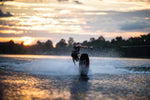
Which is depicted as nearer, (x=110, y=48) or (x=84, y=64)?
(x=84, y=64)

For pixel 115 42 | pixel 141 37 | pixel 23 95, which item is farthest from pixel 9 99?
pixel 115 42

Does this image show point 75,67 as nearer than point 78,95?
No

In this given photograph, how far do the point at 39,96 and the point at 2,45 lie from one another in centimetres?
17587

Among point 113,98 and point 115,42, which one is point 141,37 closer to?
point 115,42

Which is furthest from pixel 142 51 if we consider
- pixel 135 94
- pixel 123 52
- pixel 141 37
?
pixel 135 94

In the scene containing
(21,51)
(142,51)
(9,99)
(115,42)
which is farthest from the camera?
(21,51)

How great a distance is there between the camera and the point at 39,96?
27.5ft

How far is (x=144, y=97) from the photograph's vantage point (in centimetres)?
862

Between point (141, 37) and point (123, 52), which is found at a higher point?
point (141, 37)

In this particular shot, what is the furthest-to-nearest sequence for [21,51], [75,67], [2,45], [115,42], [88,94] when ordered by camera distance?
1. [21,51]
2. [2,45]
3. [115,42]
4. [75,67]
5. [88,94]

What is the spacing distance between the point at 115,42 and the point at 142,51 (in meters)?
44.1

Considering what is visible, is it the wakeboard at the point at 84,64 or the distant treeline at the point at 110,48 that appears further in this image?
the distant treeline at the point at 110,48

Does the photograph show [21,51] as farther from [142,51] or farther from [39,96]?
[39,96]

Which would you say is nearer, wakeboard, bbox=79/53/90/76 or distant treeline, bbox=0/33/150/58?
wakeboard, bbox=79/53/90/76
